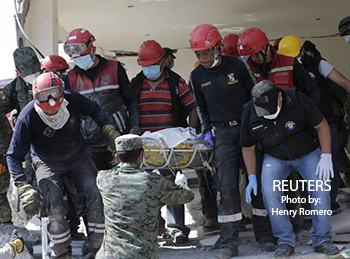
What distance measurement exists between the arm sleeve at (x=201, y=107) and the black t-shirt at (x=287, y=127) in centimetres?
→ 61

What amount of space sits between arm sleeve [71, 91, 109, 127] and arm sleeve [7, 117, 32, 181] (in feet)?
1.77


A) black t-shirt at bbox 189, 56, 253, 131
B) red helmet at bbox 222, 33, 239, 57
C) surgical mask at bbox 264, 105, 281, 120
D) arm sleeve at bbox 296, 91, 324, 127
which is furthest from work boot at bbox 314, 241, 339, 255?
red helmet at bbox 222, 33, 239, 57

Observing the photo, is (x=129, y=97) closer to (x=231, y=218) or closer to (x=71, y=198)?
(x=71, y=198)

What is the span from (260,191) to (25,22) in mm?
3392

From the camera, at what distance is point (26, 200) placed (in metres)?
5.06

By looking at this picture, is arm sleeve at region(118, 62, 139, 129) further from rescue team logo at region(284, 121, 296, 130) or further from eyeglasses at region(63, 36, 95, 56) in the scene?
rescue team logo at region(284, 121, 296, 130)

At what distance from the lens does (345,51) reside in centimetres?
1241

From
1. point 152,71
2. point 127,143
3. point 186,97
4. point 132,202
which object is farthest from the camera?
point 186,97

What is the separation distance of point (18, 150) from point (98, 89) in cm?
115

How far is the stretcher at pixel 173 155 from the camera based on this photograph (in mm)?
5812

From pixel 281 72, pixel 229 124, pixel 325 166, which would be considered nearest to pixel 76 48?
pixel 229 124

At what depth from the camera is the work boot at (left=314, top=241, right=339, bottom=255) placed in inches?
209

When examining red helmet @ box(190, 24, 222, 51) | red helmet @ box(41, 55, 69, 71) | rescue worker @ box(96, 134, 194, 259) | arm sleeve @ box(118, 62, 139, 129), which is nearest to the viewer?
rescue worker @ box(96, 134, 194, 259)

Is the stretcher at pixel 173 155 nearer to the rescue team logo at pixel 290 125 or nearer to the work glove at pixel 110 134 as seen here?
the work glove at pixel 110 134
